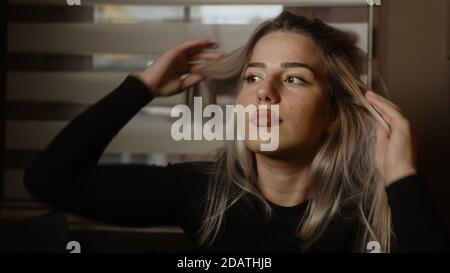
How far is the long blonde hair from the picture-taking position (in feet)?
3.73

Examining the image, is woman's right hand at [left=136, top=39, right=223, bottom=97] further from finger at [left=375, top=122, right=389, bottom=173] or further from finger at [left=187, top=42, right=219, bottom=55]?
finger at [left=375, top=122, right=389, bottom=173]

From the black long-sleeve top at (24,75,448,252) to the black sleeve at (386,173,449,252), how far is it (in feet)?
0.09

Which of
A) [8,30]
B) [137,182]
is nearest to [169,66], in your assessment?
[137,182]

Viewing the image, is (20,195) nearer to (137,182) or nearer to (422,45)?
(137,182)

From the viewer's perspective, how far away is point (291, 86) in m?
1.11

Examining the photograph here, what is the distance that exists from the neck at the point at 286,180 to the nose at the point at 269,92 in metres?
0.13

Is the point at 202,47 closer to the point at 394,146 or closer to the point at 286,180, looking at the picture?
the point at 286,180

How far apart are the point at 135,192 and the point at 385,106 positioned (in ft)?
1.94

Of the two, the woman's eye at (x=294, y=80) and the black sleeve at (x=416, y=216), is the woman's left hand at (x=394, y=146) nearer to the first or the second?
the black sleeve at (x=416, y=216)

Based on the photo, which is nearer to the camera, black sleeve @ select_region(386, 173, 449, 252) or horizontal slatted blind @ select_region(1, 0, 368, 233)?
black sleeve @ select_region(386, 173, 449, 252)

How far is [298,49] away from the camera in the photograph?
112 centimetres

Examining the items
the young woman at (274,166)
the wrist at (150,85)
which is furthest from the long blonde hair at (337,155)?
the wrist at (150,85)

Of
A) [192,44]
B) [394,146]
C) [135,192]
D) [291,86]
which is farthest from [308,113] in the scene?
[135,192]

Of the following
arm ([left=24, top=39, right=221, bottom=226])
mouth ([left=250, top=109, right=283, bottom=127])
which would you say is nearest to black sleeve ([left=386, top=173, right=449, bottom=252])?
mouth ([left=250, top=109, right=283, bottom=127])
